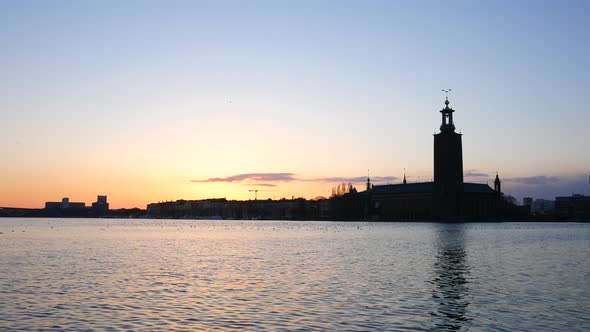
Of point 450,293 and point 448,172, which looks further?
point 448,172

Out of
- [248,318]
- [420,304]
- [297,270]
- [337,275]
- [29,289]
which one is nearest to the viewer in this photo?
[248,318]

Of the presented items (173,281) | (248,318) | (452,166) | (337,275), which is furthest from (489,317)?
(452,166)

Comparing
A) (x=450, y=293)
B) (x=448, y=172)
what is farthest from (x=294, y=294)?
(x=448, y=172)

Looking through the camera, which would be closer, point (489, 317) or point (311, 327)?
point (311, 327)

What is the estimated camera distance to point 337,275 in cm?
3600

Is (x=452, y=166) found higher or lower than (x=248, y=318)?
higher

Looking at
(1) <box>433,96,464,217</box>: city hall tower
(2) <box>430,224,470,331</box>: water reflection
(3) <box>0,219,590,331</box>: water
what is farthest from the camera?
(1) <box>433,96,464,217</box>: city hall tower

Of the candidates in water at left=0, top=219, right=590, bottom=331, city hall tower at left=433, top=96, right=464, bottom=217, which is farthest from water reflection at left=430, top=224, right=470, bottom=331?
city hall tower at left=433, top=96, right=464, bottom=217

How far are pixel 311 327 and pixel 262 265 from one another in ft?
72.7

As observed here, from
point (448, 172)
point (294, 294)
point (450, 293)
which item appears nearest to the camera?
point (294, 294)

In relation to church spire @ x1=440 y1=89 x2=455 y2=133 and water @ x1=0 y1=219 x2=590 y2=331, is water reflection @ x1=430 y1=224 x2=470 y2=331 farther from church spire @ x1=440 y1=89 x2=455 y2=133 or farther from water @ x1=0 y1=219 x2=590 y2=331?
church spire @ x1=440 y1=89 x2=455 y2=133

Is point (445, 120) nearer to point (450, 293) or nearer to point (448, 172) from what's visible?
point (448, 172)

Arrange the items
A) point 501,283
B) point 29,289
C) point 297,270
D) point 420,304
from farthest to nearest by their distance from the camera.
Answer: point 297,270
point 501,283
point 29,289
point 420,304

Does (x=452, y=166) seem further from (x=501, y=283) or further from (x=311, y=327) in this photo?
(x=311, y=327)
